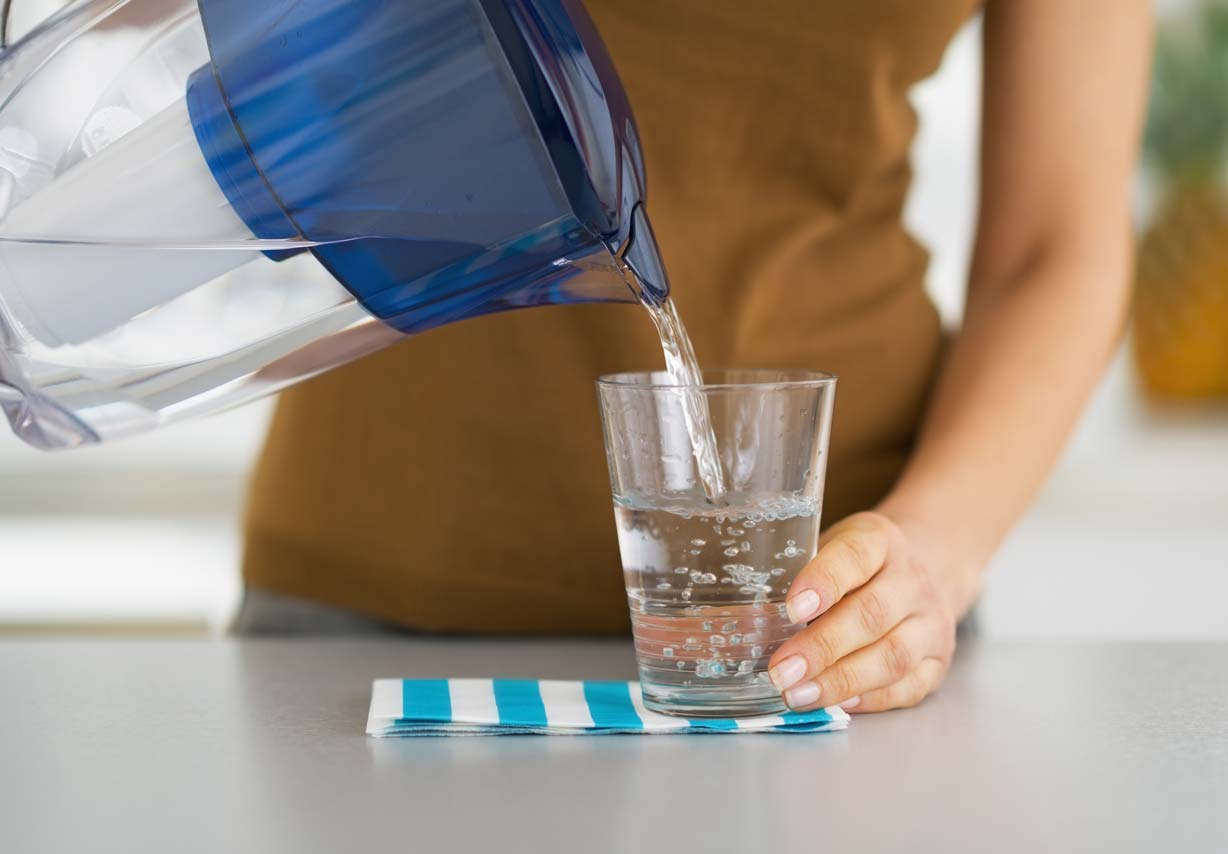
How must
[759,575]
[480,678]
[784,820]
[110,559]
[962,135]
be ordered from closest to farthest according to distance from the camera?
[784,820] → [759,575] → [480,678] → [110,559] → [962,135]

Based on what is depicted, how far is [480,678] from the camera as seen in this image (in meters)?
0.85

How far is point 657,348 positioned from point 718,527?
0.39 metres

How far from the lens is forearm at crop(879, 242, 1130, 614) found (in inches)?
36.0

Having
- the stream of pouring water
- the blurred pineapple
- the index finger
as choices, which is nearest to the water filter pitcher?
the stream of pouring water

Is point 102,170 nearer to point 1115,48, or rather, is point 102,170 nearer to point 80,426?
point 80,426

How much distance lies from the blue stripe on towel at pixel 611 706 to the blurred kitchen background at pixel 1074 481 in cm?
140

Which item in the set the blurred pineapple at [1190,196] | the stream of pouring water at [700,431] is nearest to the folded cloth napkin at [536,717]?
the stream of pouring water at [700,431]

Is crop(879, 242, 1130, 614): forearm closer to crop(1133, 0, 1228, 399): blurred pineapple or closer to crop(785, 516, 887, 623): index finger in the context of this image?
crop(785, 516, 887, 623): index finger

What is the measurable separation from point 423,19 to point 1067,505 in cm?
187

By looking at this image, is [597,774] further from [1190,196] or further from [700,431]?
[1190,196]

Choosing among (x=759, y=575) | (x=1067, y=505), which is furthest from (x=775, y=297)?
(x=1067, y=505)

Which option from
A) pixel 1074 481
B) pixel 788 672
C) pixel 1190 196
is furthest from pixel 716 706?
pixel 1190 196

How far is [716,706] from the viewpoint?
2.35 ft

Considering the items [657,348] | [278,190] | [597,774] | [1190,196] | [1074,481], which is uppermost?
[1190,196]
